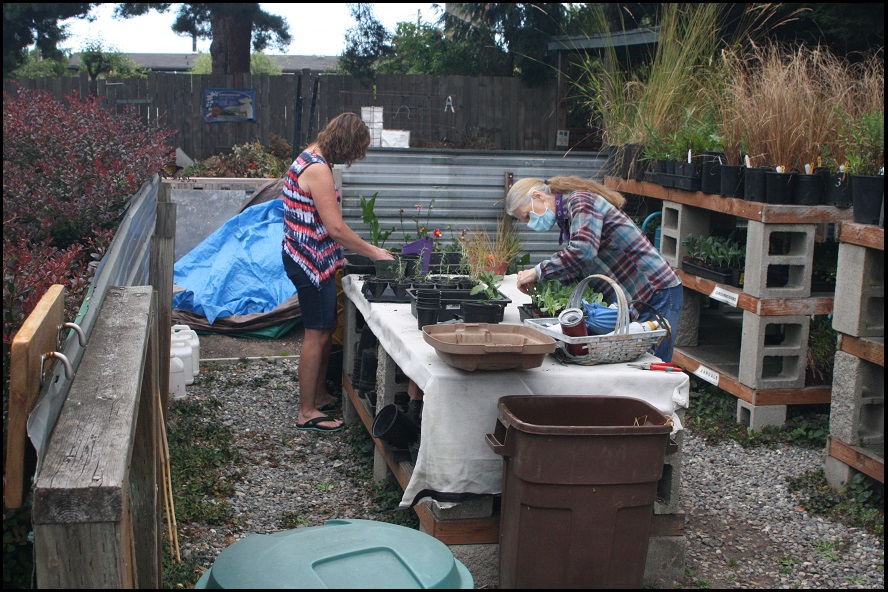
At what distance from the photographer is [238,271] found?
8133 mm

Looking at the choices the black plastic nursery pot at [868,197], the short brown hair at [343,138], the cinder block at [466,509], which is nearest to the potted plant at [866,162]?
the black plastic nursery pot at [868,197]

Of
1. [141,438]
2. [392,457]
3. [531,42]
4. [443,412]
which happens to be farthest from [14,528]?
[531,42]

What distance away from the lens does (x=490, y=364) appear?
11.1 ft

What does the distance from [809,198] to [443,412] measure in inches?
122

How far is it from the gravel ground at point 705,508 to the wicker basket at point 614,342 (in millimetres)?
941

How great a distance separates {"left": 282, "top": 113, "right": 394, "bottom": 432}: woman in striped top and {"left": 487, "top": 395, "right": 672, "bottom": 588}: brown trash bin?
95.2 inches

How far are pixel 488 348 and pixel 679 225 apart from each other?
3.46 meters

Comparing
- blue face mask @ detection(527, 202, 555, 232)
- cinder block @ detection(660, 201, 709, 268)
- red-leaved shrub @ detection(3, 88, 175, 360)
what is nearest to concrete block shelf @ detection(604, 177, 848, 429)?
cinder block @ detection(660, 201, 709, 268)

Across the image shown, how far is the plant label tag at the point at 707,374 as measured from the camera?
19.3ft

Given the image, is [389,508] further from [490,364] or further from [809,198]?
[809,198]

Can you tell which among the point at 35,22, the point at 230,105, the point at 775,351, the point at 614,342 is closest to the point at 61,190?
the point at 614,342

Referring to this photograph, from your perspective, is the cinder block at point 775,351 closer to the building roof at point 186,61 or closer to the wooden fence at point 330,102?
the wooden fence at point 330,102

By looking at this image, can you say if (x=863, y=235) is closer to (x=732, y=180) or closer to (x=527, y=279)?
(x=732, y=180)

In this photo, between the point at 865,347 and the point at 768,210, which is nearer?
the point at 865,347
